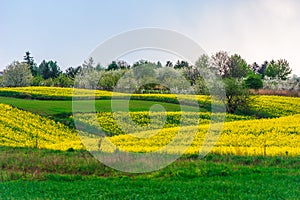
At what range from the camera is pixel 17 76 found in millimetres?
88875

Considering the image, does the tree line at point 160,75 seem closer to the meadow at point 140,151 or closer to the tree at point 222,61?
the tree at point 222,61

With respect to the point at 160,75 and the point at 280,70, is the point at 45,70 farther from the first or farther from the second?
the point at 160,75

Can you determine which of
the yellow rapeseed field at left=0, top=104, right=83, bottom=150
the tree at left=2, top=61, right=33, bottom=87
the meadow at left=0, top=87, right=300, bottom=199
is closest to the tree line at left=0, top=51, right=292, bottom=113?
the tree at left=2, top=61, right=33, bottom=87

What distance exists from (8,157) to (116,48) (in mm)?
7615

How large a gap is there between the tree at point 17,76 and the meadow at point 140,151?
45388 mm

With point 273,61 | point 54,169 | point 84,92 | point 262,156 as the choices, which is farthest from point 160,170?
point 273,61

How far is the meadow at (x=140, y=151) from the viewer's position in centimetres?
1192

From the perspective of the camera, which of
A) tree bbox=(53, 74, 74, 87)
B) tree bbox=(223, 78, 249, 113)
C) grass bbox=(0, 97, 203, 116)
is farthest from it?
tree bbox=(53, 74, 74, 87)

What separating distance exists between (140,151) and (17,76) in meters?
72.9

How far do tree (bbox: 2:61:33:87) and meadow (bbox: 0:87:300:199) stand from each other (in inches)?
1787

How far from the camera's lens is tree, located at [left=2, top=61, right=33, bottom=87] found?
88.4m

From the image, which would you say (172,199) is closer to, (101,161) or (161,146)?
(101,161)

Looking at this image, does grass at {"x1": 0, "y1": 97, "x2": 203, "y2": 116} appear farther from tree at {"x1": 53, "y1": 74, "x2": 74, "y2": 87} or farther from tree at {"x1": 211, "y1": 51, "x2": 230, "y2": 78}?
tree at {"x1": 211, "y1": 51, "x2": 230, "y2": 78}

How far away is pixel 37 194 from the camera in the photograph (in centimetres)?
1159
